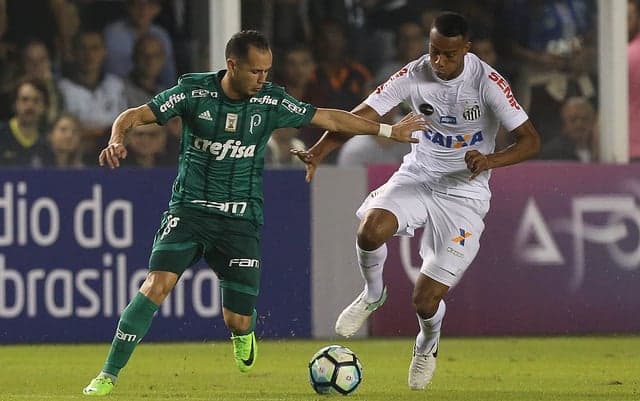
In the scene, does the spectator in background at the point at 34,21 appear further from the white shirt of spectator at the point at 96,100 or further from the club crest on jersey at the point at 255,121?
the club crest on jersey at the point at 255,121

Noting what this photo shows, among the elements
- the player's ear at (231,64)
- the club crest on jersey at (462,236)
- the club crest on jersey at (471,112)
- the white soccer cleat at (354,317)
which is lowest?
the white soccer cleat at (354,317)

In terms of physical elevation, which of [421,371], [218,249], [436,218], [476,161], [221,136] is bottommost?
[421,371]

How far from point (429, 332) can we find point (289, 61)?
4.18m

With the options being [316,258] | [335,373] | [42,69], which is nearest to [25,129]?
[42,69]

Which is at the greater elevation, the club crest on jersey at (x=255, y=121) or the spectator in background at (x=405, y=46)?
the spectator in background at (x=405, y=46)

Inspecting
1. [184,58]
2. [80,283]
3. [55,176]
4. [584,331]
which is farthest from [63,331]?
[584,331]

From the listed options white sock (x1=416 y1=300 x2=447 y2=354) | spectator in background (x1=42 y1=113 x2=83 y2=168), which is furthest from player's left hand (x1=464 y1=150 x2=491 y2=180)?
spectator in background (x1=42 y1=113 x2=83 y2=168)

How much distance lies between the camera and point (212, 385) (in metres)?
9.19

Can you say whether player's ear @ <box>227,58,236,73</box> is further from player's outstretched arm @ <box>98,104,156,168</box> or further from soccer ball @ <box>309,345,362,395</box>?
soccer ball @ <box>309,345,362,395</box>

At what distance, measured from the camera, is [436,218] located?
932 centimetres

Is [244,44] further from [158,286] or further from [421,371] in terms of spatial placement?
[421,371]

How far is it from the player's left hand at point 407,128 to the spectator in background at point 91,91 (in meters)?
4.22

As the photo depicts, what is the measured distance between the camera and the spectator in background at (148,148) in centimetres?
1234

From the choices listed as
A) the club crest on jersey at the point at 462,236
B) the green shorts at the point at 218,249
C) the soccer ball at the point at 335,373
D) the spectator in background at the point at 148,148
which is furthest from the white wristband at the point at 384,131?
the spectator in background at the point at 148,148
